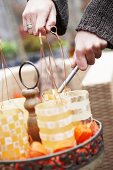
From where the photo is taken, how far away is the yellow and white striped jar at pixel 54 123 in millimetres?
1150

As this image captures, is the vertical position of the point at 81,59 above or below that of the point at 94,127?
above

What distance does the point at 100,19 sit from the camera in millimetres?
1390

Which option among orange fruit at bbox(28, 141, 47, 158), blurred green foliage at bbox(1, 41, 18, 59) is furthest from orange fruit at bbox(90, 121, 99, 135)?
blurred green foliage at bbox(1, 41, 18, 59)

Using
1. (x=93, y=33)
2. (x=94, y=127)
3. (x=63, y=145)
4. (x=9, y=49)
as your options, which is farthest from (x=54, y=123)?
(x=9, y=49)

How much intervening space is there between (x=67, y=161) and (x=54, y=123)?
0.10m

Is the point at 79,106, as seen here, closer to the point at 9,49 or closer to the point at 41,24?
the point at 41,24

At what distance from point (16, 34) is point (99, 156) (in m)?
3.51

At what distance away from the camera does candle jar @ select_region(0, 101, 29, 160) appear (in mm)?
1195

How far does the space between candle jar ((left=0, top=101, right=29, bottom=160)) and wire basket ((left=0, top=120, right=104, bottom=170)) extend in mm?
52

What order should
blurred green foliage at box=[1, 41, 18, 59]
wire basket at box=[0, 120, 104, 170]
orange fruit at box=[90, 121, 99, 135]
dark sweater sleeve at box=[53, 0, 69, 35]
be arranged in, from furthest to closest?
blurred green foliage at box=[1, 41, 18, 59]
dark sweater sleeve at box=[53, 0, 69, 35]
orange fruit at box=[90, 121, 99, 135]
wire basket at box=[0, 120, 104, 170]

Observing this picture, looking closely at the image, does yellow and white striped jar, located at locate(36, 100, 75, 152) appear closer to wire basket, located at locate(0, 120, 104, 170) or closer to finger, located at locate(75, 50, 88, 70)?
wire basket, located at locate(0, 120, 104, 170)

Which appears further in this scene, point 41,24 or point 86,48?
point 41,24

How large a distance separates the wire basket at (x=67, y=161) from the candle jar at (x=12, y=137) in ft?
0.17

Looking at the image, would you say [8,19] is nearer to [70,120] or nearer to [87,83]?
[87,83]
